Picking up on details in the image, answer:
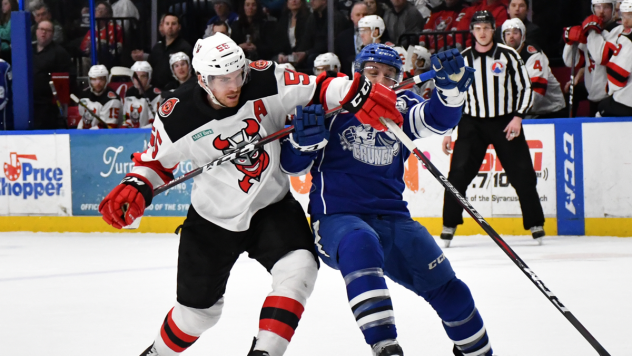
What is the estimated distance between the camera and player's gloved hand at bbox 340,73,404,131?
2.73 m

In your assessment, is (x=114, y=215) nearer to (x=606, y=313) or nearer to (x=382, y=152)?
(x=382, y=152)

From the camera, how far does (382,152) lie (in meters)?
2.90

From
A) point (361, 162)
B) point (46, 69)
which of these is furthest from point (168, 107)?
point (46, 69)

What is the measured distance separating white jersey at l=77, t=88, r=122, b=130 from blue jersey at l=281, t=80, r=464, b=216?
6.34 metres

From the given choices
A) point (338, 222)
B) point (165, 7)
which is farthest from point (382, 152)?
point (165, 7)

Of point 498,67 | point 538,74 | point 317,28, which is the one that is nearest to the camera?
point 498,67

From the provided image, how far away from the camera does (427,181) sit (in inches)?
263

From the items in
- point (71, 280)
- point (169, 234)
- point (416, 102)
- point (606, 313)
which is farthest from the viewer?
point (169, 234)

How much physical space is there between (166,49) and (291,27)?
1.38m

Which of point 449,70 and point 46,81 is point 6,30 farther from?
point 449,70

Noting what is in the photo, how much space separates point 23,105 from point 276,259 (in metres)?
Result: 5.98

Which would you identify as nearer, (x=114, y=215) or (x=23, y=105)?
(x=114, y=215)

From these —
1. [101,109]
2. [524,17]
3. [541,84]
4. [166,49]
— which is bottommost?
[101,109]

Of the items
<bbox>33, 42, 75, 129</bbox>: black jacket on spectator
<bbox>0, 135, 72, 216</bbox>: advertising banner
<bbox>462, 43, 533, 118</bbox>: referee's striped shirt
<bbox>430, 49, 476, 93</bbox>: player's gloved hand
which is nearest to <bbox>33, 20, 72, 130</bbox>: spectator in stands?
<bbox>33, 42, 75, 129</bbox>: black jacket on spectator
